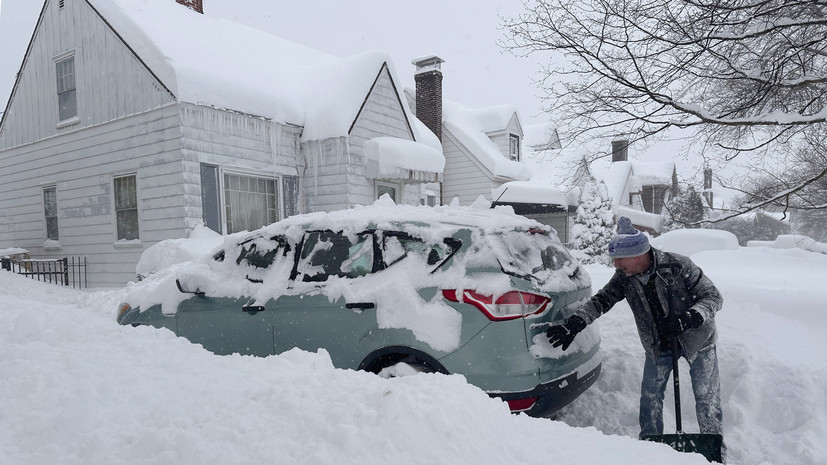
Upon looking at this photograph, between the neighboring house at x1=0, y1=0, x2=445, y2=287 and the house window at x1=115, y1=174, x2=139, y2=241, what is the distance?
4cm

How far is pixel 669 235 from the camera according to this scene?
2167 cm

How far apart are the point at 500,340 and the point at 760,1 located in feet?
21.1

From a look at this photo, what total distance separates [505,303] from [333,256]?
56.6 inches

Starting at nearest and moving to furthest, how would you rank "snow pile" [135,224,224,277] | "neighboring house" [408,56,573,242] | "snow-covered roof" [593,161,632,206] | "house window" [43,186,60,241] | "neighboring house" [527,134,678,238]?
"snow pile" [135,224,224,277] → "house window" [43,186,60,241] → "neighboring house" [408,56,573,242] → "neighboring house" [527,134,678,238] → "snow-covered roof" [593,161,632,206]

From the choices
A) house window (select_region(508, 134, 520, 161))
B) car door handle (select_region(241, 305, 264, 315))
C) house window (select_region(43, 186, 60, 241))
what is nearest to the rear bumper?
car door handle (select_region(241, 305, 264, 315))

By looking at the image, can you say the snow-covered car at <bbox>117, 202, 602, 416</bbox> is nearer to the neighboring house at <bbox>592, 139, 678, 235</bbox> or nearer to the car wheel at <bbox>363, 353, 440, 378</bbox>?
the car wheel at <bbox>363, 353, 440, 378</bbox>

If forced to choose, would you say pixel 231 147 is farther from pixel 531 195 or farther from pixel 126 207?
pixel 531 195

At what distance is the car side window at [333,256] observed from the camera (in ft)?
12.7

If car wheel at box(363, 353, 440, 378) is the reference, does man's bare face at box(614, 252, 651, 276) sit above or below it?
above

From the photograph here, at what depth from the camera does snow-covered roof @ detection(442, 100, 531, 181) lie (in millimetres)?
19703

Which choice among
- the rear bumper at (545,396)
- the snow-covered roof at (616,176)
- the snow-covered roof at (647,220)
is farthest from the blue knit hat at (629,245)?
the snow-covered roof at (647,220)

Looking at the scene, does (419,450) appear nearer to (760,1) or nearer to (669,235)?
(760,1)

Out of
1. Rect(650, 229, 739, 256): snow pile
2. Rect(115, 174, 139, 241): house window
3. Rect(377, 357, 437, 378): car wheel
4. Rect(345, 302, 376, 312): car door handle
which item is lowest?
Rect(650, 229, 739, 256): snow pile

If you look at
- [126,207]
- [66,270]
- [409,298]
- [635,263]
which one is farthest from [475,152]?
[409,298]
